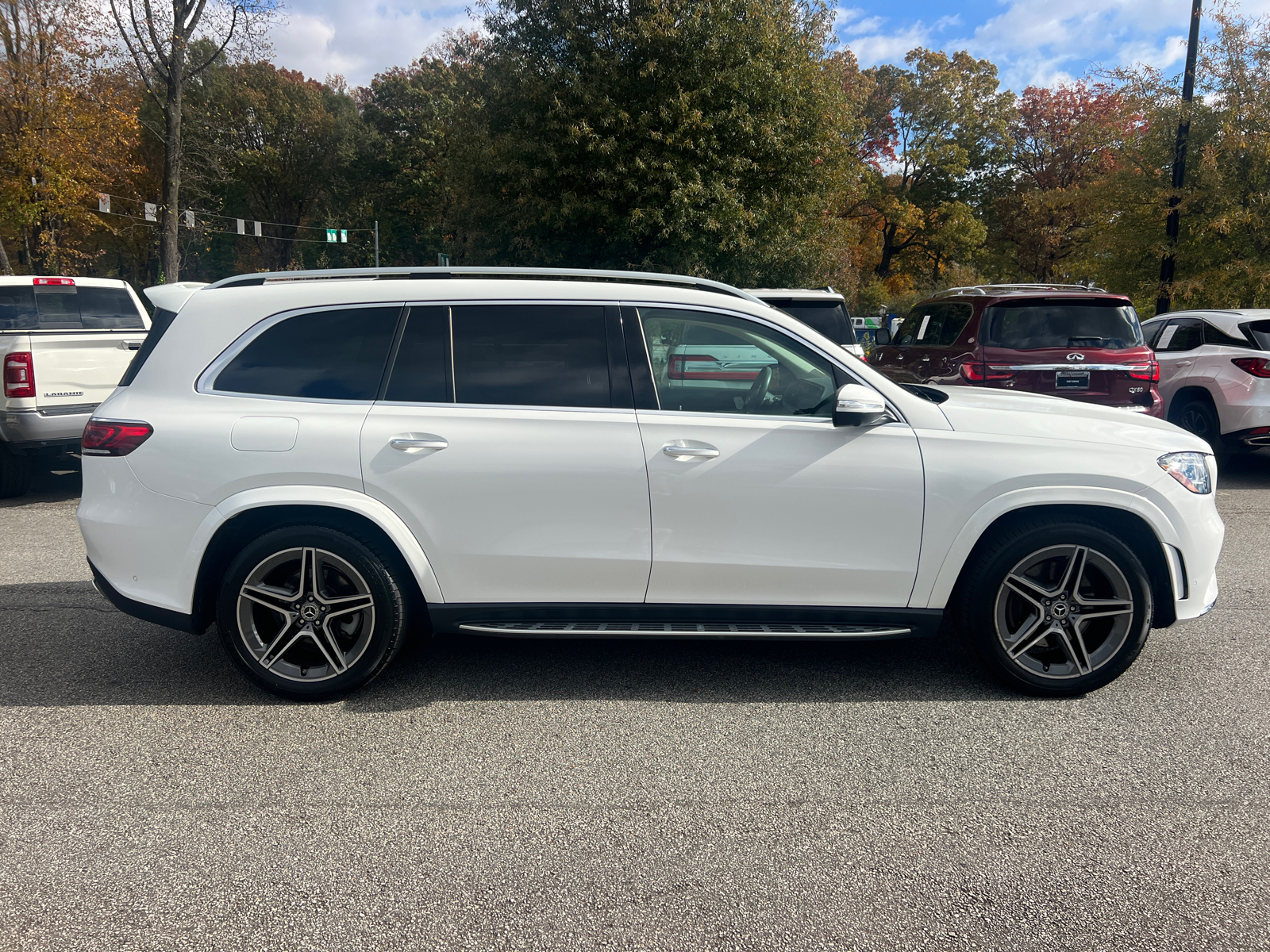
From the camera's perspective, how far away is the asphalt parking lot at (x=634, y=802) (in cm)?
256

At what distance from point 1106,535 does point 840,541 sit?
45.3 inches

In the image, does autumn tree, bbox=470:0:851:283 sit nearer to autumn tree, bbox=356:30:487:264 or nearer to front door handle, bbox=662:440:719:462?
front door handle, bbox=662:440:719:462

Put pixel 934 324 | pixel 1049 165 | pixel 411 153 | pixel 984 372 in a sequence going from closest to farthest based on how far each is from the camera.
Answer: pixel 984 372 → pixel 934 324 → pixel 1049 165 → pixel 411 153

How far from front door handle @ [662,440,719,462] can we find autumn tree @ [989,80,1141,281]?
3898cm

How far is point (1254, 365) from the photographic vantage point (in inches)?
368

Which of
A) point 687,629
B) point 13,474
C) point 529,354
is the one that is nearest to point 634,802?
point 687,629

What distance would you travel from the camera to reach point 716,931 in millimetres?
2506

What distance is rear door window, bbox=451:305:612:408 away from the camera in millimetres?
4004

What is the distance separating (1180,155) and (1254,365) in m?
9.42

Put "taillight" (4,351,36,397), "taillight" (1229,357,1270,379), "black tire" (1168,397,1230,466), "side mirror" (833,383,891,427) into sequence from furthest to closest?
"black tire" (1168,397,1230,466) → "taillight" (1229,357,1270,379) → "taillight" (4,351,36,397) → "side mirror" (833,383,891,427)

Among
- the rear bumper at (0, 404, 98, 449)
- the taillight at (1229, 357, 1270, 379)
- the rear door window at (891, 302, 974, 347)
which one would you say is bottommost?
the rear bumper at (0, 404, 98, 449)

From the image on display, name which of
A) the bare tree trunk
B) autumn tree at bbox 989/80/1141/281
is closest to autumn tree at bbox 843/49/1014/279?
autumn tree at bbox 989/80/1141/281

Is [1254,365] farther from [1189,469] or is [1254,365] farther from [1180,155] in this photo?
[1180,155]

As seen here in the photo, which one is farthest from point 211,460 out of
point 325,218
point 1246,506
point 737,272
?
point 325,218
